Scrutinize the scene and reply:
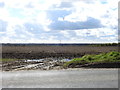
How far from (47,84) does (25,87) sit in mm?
989

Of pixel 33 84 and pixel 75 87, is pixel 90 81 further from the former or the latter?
pixel 33 84

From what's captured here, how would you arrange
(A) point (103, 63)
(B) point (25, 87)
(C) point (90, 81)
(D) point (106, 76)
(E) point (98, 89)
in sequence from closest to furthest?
(E) point (98, 89) → (B) point (25, 87) → (C) point (90, 81) → (D) point (106, 76) → (A) point (103, 63)

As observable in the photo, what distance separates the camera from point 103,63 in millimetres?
16844

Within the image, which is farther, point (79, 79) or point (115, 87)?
point (79, 79)

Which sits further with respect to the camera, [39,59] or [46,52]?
[46,52]

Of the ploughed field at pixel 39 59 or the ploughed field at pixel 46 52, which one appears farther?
the ploughed field at pixel 46 52

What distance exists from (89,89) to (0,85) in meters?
4.00

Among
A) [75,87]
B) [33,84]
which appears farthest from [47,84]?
[75,87]

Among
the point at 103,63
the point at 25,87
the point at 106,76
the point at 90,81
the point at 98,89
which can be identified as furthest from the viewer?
the point at 103,63

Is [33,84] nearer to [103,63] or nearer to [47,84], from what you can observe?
[47,84]

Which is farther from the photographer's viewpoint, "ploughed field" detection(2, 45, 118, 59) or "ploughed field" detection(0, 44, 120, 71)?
"ploughed field" detection(2, 45, 118, 59)

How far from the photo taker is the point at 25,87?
10.3 m

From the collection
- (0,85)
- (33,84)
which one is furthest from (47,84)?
(0,85)

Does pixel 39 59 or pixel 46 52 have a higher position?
pixel 39 59
